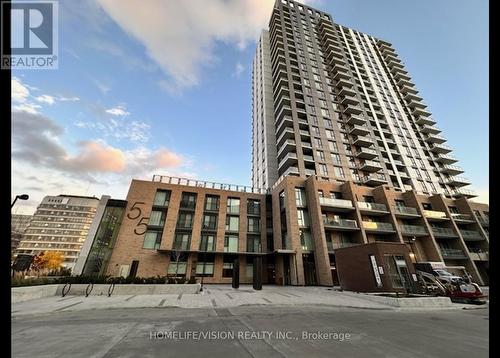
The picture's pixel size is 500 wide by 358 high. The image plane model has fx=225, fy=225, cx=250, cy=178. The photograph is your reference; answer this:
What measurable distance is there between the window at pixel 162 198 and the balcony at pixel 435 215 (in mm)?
38865

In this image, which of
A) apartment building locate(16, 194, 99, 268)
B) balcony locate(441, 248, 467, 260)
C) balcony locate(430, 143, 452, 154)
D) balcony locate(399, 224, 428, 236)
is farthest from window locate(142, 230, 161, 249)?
apartment building locate(16, 194, 99, 268)

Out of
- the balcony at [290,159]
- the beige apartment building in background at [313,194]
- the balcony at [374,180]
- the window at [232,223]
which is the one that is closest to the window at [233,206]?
the beige apartment building in background at [313,194]

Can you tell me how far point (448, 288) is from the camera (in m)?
18.8

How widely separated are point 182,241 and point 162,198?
7.11 m

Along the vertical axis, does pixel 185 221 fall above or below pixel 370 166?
below

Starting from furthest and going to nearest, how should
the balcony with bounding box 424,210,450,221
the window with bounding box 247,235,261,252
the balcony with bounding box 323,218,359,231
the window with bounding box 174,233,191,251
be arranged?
the balcony with bounding box 424,210,450,221 → the window with bounding box 247,235,261,252 → the window with bounding box 174,233,191,251 → the balcony with bounding box 323,218,359,231

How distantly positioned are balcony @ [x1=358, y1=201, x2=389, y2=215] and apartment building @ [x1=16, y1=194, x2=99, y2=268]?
102 meters

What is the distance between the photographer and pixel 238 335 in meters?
6.85

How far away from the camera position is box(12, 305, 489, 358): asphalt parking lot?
5594mm

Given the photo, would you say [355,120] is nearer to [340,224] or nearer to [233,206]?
[340,224]

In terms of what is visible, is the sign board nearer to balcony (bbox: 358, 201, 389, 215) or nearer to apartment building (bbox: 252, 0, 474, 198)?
balcony (bbox: 358, 201, 389, 215)

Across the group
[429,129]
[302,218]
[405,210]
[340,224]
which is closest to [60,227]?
[302,218]
